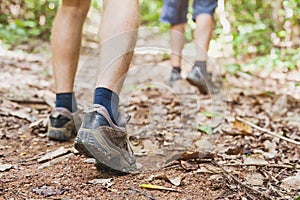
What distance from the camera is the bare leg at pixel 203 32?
11.0 feet

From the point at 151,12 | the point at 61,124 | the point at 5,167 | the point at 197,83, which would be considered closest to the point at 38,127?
the point at 61,124

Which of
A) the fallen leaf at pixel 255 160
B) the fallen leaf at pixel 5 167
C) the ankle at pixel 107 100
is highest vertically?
the ankle at pixel 107 100

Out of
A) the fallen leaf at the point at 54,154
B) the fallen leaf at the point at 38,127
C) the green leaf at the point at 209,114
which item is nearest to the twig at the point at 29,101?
the fallen leaf at the point at 38,127

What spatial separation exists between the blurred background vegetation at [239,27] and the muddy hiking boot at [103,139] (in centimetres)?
321

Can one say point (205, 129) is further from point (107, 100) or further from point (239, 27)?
point (239, 27)

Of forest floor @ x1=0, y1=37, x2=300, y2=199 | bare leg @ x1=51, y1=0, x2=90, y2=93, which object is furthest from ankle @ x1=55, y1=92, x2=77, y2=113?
forest floor @ x1=0, y1=37, x2=300, y2=199

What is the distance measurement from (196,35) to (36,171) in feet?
7.04

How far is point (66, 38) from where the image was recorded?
201 cm

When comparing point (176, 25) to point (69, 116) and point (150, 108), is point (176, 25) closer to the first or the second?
point (150, 108)

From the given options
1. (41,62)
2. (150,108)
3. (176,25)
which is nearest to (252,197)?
(150,108)

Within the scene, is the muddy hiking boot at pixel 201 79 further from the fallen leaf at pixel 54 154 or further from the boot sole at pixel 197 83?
the fallen leaf at pixel 54 154

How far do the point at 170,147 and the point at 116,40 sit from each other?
725mm

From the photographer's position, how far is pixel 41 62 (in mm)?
4746

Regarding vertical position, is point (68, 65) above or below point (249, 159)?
above
